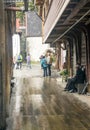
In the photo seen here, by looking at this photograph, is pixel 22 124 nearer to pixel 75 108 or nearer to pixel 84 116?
pixel 84 116

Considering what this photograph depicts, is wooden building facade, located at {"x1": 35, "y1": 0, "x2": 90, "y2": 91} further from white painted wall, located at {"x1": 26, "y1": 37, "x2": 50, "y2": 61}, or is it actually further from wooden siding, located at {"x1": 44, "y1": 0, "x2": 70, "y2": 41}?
white painted wall, located at {"x1": 26, "y1": 37, "x2": 50, "y2": 61}

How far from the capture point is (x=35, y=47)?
214ft

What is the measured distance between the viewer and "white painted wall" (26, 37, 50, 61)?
6512 cm

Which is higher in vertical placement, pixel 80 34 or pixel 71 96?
pixel 80 34

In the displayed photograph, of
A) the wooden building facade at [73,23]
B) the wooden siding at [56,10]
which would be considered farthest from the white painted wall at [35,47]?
the wooden siding at [56,10]

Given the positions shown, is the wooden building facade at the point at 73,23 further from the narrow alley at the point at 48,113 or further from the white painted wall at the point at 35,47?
the white painted wall at the point at 35,47

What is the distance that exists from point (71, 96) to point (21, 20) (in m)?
61.2

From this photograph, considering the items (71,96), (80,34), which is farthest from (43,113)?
(80,34)

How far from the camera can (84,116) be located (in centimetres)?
1356

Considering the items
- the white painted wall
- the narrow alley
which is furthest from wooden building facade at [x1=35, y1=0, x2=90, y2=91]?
the white painted wall

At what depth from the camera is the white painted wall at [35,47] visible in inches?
2564

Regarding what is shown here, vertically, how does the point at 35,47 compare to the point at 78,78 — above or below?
below

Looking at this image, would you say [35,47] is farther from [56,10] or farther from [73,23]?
[56,10]

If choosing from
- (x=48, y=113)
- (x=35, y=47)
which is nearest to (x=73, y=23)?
(x=48, y=113)
